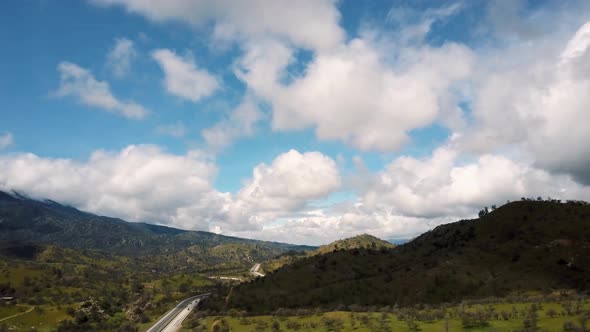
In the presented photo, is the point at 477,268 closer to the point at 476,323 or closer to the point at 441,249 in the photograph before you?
the point at 441,249

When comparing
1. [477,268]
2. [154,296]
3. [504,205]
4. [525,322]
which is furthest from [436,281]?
[154,296]

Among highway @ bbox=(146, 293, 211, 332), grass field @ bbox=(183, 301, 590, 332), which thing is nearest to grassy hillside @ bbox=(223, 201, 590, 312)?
highway @ bbox=(146, 293, 211, 332)

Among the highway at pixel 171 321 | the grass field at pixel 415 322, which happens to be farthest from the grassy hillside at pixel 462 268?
the grass field at pixel 415 322

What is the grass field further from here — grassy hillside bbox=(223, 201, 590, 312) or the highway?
grassy hillside bbox=(223, 201, 590, 312)

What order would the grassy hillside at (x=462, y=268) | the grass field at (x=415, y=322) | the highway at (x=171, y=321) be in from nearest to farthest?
1. the grass field at (x=415, y=322)
2. the highway at (x=171, y=321)
3. the grassy hillside at (x=462, y=268)

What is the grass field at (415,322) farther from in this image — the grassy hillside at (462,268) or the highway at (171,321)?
the grassy hillside at (462,268)

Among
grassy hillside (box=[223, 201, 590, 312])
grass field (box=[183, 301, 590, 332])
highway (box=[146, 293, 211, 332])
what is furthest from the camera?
grassy hillside (box=[223, 201, 590, 312])
